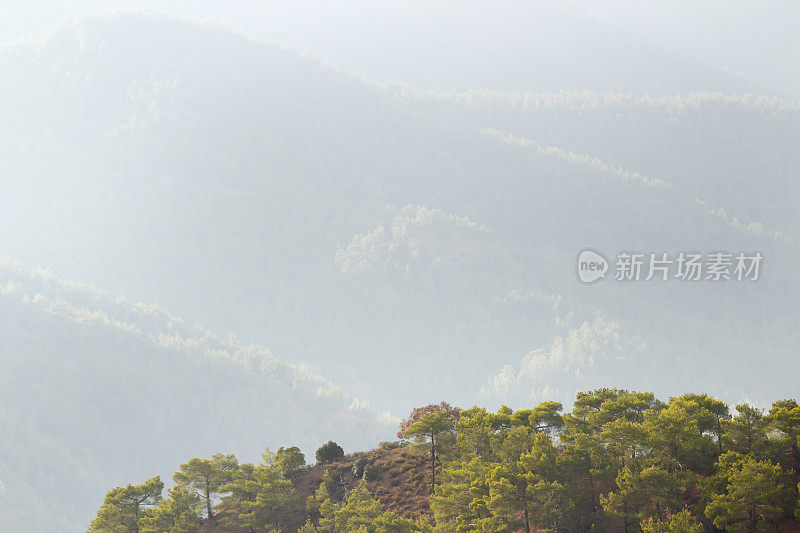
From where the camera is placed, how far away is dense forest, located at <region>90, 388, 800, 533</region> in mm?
70500

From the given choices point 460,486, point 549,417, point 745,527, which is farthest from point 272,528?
point 745,527

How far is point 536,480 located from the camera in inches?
3142

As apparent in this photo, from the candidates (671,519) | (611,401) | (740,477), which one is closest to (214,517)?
(611,401)

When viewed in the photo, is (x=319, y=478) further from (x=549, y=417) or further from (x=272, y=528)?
(x=549, y=417)

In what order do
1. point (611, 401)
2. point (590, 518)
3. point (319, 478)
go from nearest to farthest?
point (590, 518), point (611, 401), point (319, 478)

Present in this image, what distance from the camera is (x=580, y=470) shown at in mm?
85000

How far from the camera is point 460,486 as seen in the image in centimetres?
8331

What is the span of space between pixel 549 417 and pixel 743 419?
28383mm

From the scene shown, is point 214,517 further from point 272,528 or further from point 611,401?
point 611,401

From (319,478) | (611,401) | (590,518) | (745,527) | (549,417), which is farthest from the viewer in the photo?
(319,478)

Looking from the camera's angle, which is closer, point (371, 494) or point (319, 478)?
point (371, 494)

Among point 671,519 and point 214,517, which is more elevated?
point 671,519

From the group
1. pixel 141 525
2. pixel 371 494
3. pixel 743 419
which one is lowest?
pixel 141 525

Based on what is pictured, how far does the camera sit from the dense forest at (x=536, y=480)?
70500 millimetres
